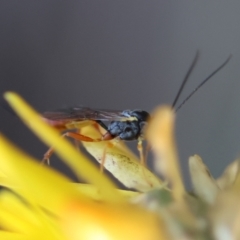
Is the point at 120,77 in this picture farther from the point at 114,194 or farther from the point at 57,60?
the point at 114,194

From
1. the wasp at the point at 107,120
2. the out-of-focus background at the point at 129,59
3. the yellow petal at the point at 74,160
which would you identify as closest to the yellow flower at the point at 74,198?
the yellow petal at the point at 74,160

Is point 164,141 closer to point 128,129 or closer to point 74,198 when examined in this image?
point 74,198

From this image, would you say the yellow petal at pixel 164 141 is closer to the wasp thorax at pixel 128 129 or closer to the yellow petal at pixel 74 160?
the yellow petal at pixel 74 160

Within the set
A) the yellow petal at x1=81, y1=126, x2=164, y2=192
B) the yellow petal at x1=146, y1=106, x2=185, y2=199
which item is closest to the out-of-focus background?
the yellow petal at x1=81, y1=126, x2=164, y2=192

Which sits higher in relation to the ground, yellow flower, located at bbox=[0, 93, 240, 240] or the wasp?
the wasp

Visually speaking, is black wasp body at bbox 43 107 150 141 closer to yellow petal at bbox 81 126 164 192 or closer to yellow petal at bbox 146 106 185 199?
yellow petal at bbox 81 126 164 192

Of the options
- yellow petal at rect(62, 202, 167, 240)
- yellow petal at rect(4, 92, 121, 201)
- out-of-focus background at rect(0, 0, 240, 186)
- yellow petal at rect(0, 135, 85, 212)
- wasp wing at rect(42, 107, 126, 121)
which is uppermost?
out-of-focus background at rect(0, 0, 240, 186)

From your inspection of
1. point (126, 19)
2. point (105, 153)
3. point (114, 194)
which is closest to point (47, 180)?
point (114, 194)
